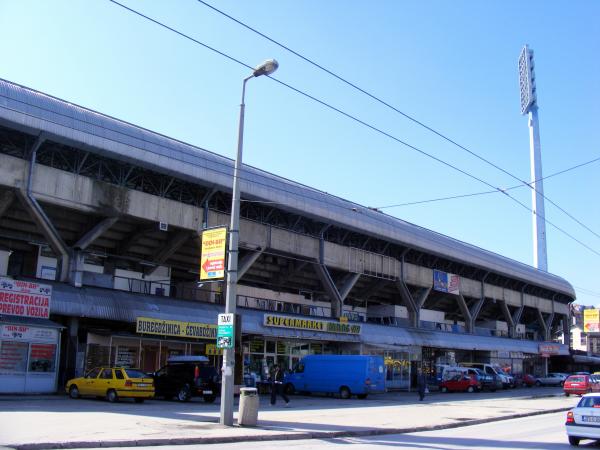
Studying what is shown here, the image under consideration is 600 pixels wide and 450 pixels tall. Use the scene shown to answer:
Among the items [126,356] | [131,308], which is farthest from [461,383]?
[131,308]

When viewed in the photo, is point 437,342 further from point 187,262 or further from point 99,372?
point 99,372

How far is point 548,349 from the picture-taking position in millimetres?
76062

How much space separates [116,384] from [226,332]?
33.7ft

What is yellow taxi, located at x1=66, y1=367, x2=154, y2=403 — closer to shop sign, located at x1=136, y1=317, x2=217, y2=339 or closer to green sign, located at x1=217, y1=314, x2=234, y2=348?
shop sign, located at x1=136, y1=317, x2=217, y2=339

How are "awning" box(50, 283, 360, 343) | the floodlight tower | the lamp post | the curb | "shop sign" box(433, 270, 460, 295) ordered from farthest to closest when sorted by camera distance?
the floodlight tower < "shop sign" box(433, 270, 460, 295) < "awning" box(50, 283, 360, 343) < the lamp post < the curb

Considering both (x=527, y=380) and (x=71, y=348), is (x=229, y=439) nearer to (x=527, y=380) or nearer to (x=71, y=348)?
(x=71, y=348)

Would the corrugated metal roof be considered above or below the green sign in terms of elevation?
above

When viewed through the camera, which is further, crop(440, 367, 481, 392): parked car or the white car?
crop(440, 367, 481, 392): parked car

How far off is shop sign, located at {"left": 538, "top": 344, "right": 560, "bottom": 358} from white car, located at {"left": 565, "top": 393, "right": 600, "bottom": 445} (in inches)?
2506

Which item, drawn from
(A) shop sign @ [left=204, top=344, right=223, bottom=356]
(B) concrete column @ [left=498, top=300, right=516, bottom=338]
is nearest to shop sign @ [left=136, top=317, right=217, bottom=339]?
(A) shop sign @ [left=204, top=344, right=223, bottom=356]

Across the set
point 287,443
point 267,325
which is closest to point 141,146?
point 267,325

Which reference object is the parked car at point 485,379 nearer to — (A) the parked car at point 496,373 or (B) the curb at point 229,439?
(A) the parked car at point 496,373

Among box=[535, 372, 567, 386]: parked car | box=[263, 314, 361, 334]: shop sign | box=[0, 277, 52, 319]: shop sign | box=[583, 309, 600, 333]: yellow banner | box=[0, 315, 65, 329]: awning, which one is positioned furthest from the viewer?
box=[583, 309, 600, 333]: yellow banner

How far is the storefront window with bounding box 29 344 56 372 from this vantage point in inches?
1116
